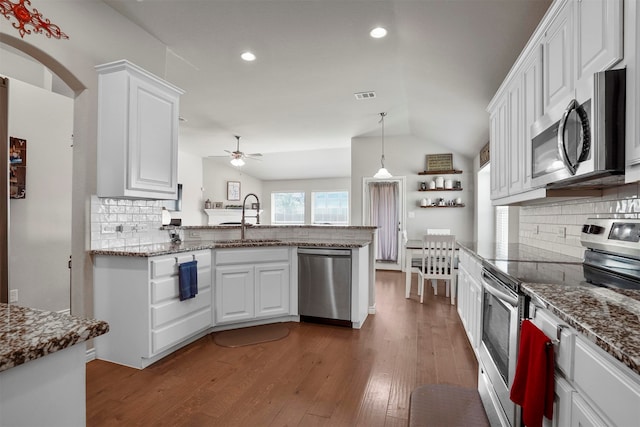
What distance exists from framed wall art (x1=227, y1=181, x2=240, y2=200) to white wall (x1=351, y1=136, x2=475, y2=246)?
4401mm

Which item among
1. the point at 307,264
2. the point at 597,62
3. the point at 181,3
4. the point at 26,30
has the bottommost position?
the point at 307,264

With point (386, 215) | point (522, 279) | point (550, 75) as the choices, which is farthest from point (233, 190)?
point (522, 279)

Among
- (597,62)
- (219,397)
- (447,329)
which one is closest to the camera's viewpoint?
(597,62)

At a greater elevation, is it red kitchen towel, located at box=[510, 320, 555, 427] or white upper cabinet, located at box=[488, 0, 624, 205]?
white upper cabinet, located at box=[488, 0, 624, 205]

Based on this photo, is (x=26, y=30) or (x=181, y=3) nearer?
(x=26, y=30)

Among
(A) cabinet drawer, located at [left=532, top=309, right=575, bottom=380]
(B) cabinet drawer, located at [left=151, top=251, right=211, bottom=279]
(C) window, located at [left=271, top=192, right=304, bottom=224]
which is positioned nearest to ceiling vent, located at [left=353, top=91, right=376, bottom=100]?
(B) cabinet drawer, located at [left=151, top=251, right=211, bottom=279]

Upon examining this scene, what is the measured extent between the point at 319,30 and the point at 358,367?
9.77ft

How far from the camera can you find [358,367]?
2.42 meters

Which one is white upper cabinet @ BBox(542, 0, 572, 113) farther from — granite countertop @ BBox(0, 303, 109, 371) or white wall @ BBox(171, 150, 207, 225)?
white wall @ BBox(171, 150, 207, 225)

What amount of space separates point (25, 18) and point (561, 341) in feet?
10.9

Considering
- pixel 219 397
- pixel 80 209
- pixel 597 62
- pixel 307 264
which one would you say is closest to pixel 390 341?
pixel 307 264

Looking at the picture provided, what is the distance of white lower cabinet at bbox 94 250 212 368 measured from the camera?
236 centimetres

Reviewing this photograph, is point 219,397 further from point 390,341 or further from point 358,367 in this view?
point 390,341

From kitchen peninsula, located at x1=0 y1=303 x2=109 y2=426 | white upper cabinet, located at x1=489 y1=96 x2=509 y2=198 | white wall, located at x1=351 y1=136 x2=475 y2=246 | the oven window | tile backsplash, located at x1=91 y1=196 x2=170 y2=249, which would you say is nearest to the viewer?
kitchen peninsula, located at x1=0 y1=303 x2=109 y2=426
